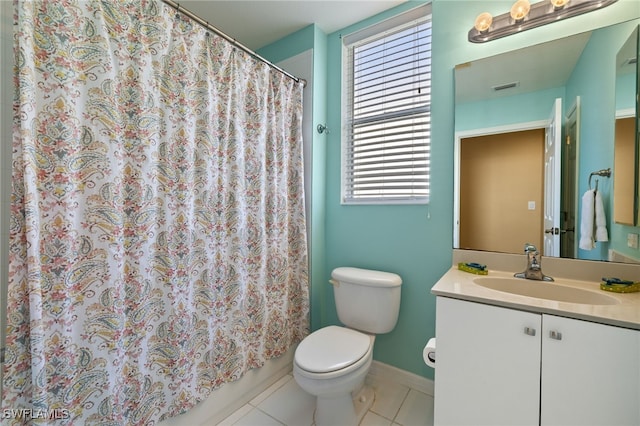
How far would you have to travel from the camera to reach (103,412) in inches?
41.4

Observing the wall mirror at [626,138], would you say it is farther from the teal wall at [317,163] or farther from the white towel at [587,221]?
the teal wall at [317,163]

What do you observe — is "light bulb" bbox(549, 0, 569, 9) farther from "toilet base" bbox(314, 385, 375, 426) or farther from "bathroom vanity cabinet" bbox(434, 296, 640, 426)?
"toilet base" bbox(314, 385, 375, 426)

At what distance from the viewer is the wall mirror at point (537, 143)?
1.25 meters

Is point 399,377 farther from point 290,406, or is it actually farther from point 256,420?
point 256,420

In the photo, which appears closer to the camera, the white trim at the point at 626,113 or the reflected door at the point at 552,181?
the white trim at the point at 626,113

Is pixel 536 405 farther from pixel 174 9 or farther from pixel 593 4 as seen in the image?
pixel 174 9

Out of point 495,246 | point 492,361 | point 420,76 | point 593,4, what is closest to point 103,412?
point 492,361

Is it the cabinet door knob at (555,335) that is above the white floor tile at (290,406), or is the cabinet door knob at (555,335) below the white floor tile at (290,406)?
above

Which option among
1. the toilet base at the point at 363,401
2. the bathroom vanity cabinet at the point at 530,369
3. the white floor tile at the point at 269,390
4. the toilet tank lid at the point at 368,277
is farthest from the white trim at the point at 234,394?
the bathroom vanity cabinet at the point at 530,369

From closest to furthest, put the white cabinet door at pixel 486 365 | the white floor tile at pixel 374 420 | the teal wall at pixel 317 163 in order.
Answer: the white cabinet door at pixel 486 365, the white floor tile at pixel 374 420, the teal wall at pixel 317 163

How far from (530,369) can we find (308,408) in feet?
3.90

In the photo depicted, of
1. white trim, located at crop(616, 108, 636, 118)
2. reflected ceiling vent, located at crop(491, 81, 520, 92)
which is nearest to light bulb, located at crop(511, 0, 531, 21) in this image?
reflected ceiling vent, located at crop(491, 81, 520, 92)

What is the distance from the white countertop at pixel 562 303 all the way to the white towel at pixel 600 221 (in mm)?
213

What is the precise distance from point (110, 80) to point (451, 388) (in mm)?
1805
